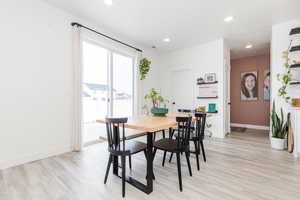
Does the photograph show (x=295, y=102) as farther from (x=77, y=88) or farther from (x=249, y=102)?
(x=77, y=88)

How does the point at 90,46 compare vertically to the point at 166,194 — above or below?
above

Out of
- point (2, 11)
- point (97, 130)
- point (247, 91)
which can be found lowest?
point (97, 130)

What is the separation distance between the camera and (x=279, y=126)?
317 cm

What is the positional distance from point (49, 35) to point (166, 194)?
3.17 meters

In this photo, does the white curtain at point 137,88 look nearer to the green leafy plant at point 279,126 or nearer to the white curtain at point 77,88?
the white curtain at point 77,88

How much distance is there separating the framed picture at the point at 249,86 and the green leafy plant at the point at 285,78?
7.16 ft

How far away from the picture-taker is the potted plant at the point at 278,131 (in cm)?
306

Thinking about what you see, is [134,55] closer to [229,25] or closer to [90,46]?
[90,46]

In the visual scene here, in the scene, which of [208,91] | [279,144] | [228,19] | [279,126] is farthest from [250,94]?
[228,19]

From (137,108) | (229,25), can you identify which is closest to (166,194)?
(137,108)

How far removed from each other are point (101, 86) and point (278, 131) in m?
4.21

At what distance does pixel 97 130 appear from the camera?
12.1 feet

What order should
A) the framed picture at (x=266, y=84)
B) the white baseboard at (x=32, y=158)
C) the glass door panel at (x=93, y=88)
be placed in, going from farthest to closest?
the framed picture at (x=266, y=84), the glass door panel at (x=93, y=88), the white baseboard at (x=32, y=158)

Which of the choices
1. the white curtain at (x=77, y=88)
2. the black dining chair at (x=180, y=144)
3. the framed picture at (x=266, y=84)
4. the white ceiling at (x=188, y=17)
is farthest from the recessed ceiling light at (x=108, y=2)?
the framed picture at (x=266, y=84)
